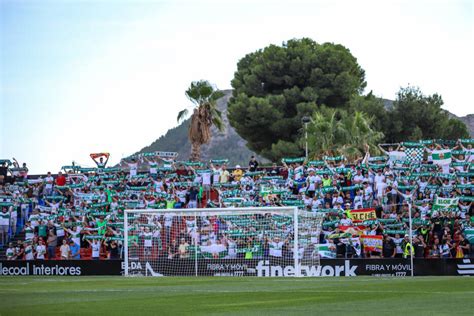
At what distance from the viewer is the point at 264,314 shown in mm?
13555

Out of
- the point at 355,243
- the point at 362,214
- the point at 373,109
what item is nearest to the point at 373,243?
the point at 355,243

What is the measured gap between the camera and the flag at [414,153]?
37.8 m

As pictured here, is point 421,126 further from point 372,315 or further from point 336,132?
point 372,315

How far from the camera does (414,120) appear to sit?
74.2 m

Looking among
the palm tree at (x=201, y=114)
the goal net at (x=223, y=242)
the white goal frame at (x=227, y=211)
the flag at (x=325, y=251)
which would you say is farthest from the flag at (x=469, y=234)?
the palm tree at (x=201, y=114)

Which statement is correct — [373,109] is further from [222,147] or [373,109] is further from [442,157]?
[222,147]

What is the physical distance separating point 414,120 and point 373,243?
142 feet

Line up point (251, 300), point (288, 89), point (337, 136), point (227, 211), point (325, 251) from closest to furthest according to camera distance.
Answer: point (251, 300) → point (325, 251) → point (227, 211) → point (337, 136) → point (288, 89)

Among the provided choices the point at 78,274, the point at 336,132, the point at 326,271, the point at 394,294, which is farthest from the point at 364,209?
the point at 336,132

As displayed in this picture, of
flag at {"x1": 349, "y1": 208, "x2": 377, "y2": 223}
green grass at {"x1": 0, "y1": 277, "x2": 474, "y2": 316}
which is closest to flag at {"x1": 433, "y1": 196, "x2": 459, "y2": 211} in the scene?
flag at {"x1": 349, "y1": 208, "x2": 377, "y2": 223}

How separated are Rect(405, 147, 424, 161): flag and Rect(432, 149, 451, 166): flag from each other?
1.60 m

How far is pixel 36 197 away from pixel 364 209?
16561 millimetres

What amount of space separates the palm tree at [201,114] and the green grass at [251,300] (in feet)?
127

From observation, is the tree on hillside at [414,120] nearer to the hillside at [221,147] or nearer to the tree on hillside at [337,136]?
the tree on hillside at [337,136]
